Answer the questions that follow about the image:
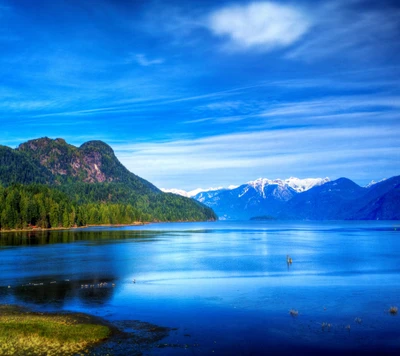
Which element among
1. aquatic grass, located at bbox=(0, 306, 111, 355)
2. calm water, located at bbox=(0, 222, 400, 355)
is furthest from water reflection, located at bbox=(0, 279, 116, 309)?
aquatic grass, located at bbox=(0, 306, 111, 355)

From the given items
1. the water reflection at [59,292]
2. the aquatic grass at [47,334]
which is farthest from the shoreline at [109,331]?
the water reflection at [59,292]

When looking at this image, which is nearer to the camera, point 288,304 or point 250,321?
point 250,321

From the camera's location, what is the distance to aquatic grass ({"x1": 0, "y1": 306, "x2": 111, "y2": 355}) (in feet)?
114

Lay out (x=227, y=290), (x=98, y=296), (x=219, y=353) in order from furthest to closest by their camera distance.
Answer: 1. (x=227, y=290)
2. (x=98, y=296)
3. (x=219, y=353)

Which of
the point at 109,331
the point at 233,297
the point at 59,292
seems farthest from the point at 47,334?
the point at 233,297

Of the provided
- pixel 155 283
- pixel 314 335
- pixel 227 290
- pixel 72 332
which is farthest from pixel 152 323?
pixel 155 283

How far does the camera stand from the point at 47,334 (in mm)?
38000

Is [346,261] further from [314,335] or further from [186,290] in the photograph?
[314,335]

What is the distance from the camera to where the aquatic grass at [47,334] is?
34.8m

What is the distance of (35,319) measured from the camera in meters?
43.5

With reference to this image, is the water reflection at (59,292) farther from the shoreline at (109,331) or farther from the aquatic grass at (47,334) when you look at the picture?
the aquatic grass at (47,334)

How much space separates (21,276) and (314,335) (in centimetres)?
5653

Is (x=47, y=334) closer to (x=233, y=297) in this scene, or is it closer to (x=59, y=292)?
(x=59, y=292)

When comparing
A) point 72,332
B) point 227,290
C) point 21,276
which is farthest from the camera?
point 21,276
